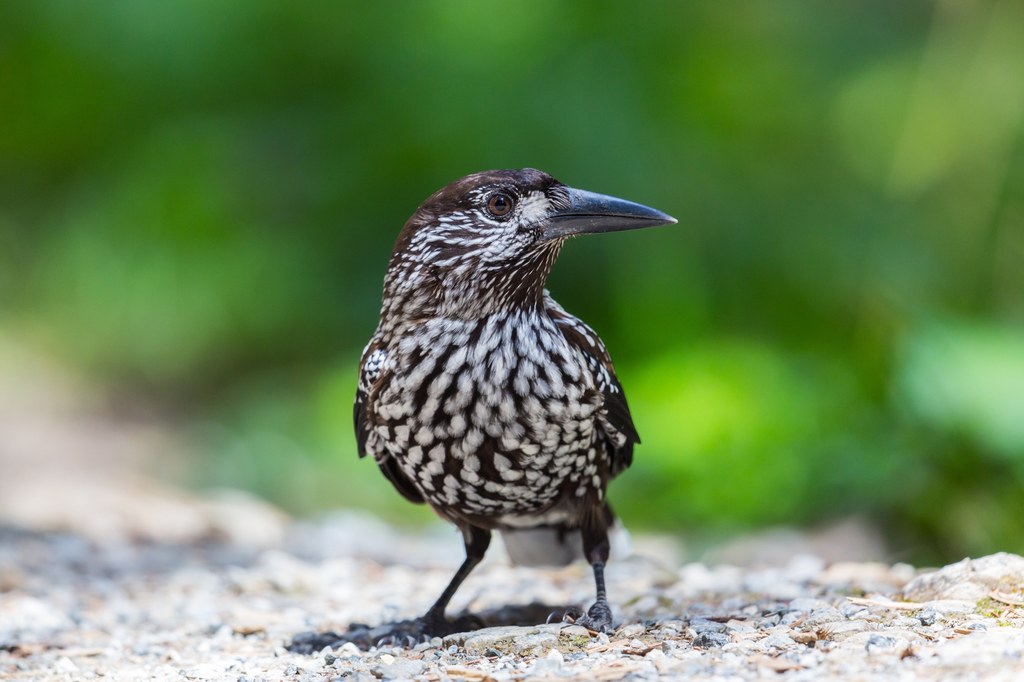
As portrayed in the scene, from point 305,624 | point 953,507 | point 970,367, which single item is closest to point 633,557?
point 305,624

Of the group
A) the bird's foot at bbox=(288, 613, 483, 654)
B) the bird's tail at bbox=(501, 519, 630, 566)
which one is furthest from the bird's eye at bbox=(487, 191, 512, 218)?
the bird's foot at bbox=(288, 613, 483, 654)

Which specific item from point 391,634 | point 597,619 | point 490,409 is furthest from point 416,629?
point 490,409

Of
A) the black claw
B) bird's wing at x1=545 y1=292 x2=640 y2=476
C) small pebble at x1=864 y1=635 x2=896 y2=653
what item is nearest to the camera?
small pebble at x1=864 y1=635 x2=896 y2=653

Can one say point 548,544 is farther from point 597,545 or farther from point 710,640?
point 710,640

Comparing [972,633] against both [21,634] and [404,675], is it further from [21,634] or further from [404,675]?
[21,634]

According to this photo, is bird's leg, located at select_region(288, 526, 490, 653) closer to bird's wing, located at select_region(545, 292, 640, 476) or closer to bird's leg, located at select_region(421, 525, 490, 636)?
bird's leg, located at select_region(421, 525, 490, 636)

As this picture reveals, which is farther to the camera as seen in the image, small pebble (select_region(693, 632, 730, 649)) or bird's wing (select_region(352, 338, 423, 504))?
bird's wing (select_region(352, 338, 423, 504))
